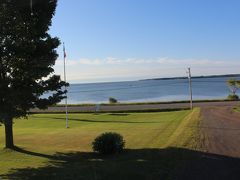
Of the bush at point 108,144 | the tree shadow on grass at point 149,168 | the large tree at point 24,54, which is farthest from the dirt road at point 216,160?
the large tree at point 24,54

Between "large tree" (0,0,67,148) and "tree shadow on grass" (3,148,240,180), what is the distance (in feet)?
11.2

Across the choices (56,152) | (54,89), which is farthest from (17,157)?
(54,89)

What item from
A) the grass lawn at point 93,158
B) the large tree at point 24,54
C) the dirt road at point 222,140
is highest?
the large tree at point 24,54

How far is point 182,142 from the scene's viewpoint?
20734 mm

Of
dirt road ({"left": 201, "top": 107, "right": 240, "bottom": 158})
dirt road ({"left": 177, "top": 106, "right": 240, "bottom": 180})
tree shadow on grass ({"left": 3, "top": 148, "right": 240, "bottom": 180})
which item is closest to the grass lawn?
tree shadow on grass ({"left": 3, "top": 148, "right": 240, "bottom": 180})

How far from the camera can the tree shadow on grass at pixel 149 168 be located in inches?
530

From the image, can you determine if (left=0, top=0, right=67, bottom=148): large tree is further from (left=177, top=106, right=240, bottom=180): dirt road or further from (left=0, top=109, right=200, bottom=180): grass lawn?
(left=177, top=106, right=240, bottom=180): dirt road

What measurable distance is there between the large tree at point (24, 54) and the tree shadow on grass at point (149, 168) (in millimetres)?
3418

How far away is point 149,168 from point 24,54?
9179 mm

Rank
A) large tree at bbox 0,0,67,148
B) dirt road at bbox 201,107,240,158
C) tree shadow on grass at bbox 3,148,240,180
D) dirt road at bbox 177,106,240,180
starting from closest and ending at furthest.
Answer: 1. dirt road at bbox 177,106,240,180
2. tree shadow on grass at bbox 3,148,240,180
3. dirt road at bbox 201,107,240,158
4. large tree at bbox 0,0,67,148

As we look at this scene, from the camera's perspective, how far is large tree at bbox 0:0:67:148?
19453 millimetres

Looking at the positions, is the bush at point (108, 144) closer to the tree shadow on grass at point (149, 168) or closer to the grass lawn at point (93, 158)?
the grass lawn at point (93, 158)

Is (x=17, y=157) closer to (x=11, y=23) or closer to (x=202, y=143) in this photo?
(x=11, y=23)

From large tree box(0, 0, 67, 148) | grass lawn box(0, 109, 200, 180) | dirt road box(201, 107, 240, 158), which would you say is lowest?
grass lawn box(0, 109, 200, 180)
